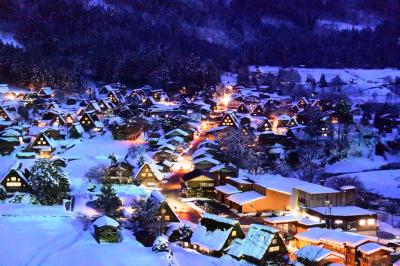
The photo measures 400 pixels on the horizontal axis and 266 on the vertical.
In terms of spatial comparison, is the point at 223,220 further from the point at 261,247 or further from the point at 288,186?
the point at 288,186

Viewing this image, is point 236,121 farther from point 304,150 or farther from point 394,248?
point 394,248

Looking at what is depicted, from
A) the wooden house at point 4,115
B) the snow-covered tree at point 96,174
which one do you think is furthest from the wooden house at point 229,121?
the wooden house at point 4,115

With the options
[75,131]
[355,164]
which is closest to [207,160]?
[75,131]

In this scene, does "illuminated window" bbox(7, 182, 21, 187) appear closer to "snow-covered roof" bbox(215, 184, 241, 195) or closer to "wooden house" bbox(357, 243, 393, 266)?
"snow-covered roof" bbox(215, 184, 241, 195)

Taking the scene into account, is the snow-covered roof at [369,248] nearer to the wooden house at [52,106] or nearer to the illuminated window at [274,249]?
the illuminated window at [274,249]

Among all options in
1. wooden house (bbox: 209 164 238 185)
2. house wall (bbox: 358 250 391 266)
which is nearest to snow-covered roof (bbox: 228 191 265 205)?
wooden house (bbox: 209 164 238 185)

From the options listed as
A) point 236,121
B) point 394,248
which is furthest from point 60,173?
point 236,121
